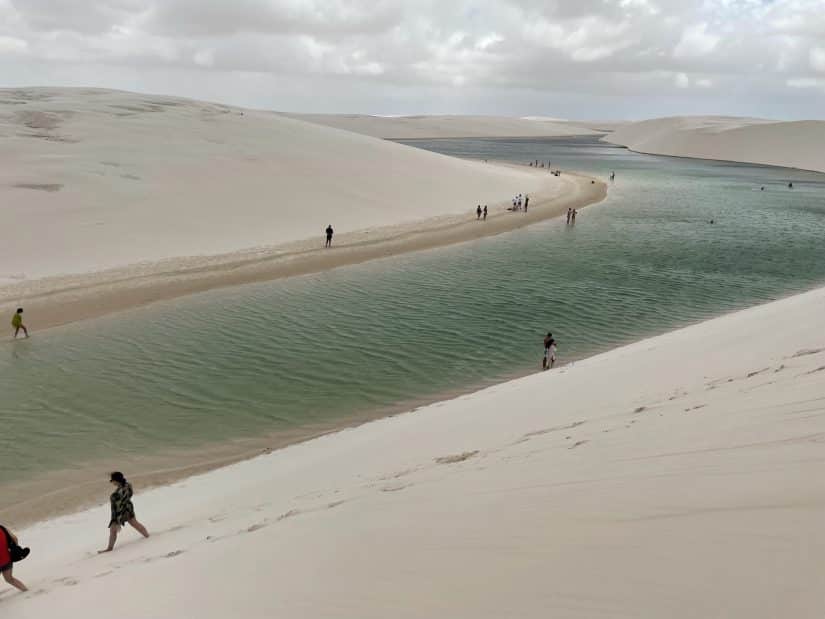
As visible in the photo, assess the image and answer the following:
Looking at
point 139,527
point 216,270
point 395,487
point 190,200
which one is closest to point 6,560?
point 139,527

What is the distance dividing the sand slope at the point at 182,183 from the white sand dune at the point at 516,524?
19.2 metres

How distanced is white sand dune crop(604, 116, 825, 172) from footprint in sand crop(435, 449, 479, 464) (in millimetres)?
113800

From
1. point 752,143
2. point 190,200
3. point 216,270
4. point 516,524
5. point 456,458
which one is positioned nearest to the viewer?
point 516,524

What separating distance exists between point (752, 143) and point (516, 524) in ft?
442

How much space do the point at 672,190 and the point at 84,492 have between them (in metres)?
65.7

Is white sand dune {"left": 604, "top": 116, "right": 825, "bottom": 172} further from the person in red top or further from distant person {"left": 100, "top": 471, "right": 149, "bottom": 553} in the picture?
the person in red top

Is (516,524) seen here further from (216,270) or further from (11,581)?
(216,270)

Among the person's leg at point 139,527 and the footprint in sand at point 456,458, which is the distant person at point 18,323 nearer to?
the person's leg at point 139,527

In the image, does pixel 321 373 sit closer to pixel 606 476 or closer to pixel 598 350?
pixel 598 350

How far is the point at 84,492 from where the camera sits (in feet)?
35.0

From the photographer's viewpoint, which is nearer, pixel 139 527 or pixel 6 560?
pixel 6 560

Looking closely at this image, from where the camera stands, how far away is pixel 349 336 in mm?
19156

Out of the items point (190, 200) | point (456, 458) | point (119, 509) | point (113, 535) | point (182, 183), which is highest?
point (182, 183)

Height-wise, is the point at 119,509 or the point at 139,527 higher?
the point at 119,509
